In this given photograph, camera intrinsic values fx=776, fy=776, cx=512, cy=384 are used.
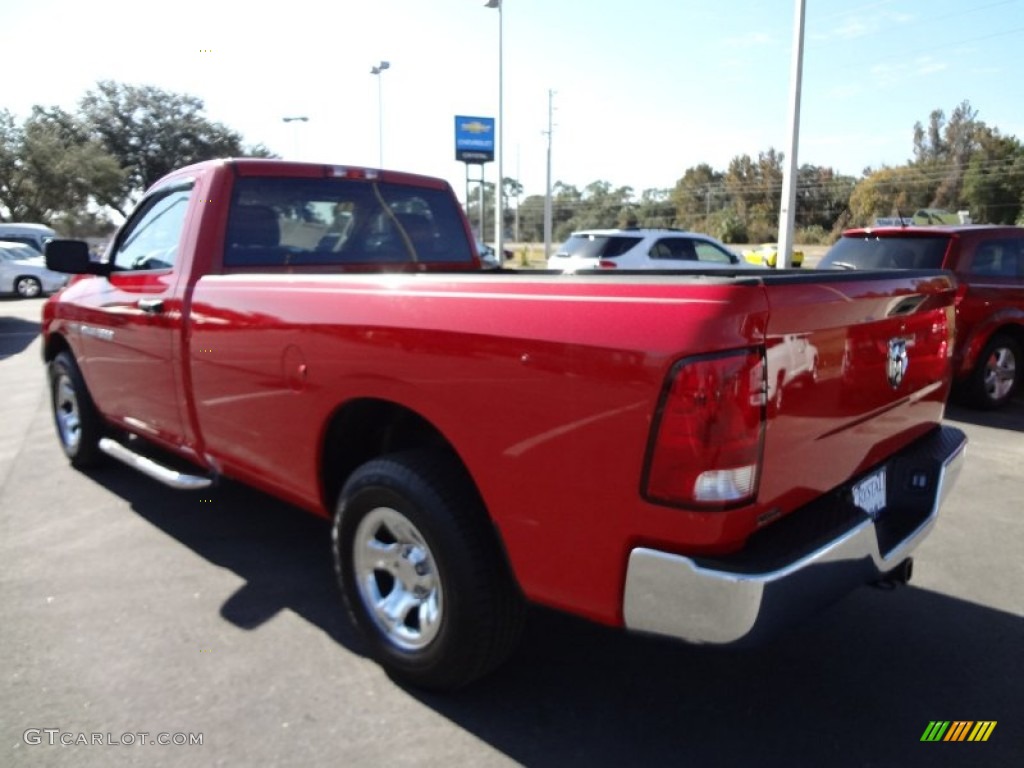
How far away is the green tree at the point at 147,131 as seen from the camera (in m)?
50.3

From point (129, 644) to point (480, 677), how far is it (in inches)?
59.5

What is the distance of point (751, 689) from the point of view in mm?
2816

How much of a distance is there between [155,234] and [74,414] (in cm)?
179

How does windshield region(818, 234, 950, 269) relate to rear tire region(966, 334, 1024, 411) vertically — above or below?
above

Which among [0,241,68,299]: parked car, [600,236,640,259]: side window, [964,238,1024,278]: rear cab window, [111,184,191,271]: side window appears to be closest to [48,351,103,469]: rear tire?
[111,184,191,271]: side window

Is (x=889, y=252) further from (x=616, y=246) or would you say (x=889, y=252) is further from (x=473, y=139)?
(x=473, y=139)

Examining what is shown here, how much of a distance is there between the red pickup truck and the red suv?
15.6 feet

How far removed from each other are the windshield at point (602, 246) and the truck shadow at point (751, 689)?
35.5 ft

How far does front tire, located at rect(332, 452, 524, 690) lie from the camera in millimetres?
2461

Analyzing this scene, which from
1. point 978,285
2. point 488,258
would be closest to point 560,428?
point 978,285

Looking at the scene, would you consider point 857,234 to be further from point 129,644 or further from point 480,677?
point 129,644

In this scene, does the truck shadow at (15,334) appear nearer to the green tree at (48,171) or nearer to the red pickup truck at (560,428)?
the red pickup truck at (560,428)

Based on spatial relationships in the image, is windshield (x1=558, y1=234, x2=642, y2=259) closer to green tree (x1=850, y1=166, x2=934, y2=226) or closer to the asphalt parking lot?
the asphalt parking lot

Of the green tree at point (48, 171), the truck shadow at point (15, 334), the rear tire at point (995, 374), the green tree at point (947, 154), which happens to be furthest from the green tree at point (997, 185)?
the truck shadow at point (15, 334)
